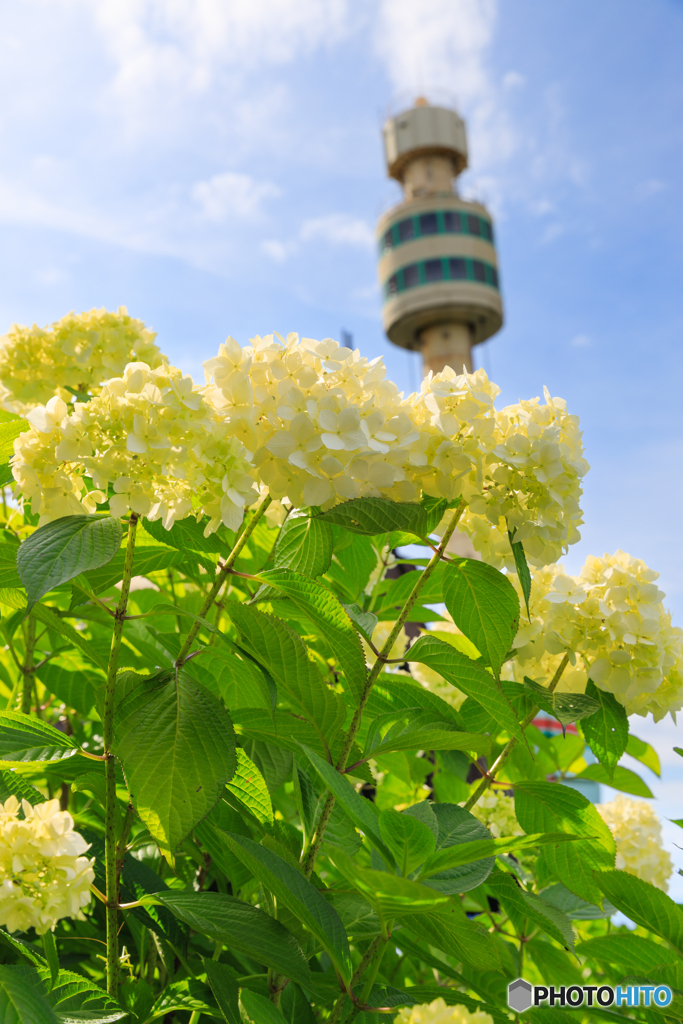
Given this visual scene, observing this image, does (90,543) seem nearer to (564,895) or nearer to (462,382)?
(462,382)

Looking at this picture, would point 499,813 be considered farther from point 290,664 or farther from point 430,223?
point 430,223

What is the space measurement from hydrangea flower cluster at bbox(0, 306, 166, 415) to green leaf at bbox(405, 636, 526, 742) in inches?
46.2

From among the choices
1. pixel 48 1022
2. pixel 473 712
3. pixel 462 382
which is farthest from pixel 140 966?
pixel 462 382

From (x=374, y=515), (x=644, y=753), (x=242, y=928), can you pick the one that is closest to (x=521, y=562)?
(x=374, y=515)

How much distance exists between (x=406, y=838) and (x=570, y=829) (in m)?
0.57

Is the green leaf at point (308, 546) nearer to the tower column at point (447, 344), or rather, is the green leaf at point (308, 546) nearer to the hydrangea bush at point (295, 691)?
the hydrangea bush at point (295, 691)

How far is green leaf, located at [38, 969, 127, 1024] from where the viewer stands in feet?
2.65

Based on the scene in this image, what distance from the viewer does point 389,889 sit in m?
0.72

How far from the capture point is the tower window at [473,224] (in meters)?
36.8

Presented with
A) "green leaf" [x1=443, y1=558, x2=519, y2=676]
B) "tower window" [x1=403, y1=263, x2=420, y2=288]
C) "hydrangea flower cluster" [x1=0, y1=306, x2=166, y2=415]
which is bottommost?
"green leaf" [x1=443, y1=558, x2=519, y2=676]

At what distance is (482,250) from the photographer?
37.1 meters

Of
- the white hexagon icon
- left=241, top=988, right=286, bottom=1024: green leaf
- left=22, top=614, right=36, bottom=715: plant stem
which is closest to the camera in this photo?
left=241, top=988, right=286, bottom=1024: green leaf

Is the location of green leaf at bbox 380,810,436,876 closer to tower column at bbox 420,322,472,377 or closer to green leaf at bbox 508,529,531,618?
green leaf at bbox 508,529,531,618

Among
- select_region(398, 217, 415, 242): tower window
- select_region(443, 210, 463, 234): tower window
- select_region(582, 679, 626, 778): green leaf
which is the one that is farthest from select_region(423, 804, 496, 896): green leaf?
select_region(398, 217, 415, 242): tower window
